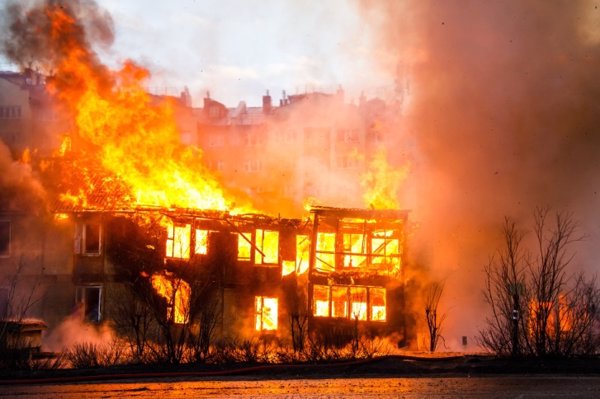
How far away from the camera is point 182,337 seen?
53.9ft

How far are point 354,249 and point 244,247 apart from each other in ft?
15.1

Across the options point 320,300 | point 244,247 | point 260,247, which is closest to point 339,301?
point 320,300

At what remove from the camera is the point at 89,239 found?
28.0 m

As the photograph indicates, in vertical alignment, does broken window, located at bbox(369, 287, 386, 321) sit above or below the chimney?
below

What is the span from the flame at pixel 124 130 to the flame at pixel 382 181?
6202 mm

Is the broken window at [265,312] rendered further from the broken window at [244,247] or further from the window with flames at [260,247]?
the broken window at [244,247]

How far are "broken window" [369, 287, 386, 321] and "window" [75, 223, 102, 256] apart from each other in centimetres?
1121

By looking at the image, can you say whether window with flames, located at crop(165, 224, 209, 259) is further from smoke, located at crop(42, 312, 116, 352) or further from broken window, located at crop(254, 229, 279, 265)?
smoke, located at crop(42, 312, 116, 352)

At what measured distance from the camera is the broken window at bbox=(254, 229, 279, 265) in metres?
27.4

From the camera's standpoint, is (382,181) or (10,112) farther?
(10,112)

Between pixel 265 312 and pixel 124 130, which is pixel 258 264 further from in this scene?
pixel 124 130

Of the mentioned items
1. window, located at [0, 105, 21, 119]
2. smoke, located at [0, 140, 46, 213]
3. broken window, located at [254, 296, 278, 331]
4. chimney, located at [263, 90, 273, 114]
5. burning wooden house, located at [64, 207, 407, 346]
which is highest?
chimney, located at [263, 90, 273, 114]

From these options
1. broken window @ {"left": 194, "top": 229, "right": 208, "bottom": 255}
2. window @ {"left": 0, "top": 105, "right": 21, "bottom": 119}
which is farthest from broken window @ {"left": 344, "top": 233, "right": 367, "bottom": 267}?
window @ {"left": 0, "top": 105, "right": 21, "bottom": 119}

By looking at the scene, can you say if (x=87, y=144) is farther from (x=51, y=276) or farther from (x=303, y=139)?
(x=303, y=139)
